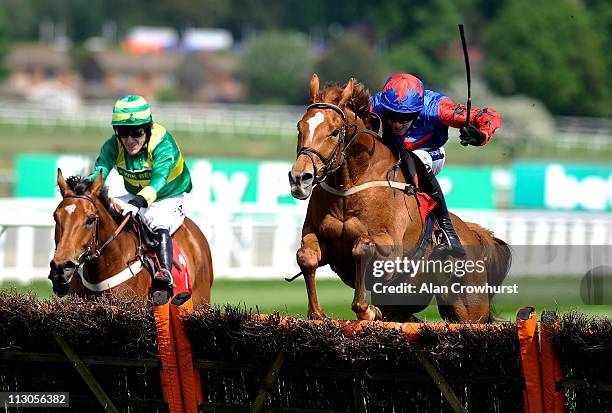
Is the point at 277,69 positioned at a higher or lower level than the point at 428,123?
higher

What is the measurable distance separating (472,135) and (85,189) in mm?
2177

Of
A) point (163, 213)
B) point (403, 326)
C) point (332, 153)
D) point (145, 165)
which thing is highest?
point (332, 153)

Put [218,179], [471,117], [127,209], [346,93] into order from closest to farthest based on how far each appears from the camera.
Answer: [346,93] < [471,117] < [127,209] < [218,179]

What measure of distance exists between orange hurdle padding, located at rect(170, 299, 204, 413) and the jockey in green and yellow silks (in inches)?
61.1

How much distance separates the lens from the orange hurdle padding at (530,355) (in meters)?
4.82

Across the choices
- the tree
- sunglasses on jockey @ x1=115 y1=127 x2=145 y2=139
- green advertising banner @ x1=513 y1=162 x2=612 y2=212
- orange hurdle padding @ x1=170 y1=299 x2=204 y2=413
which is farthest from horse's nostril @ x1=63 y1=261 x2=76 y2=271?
the tree

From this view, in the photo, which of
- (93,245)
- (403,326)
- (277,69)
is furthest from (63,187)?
(277,69)

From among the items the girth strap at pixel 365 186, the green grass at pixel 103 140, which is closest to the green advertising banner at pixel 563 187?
the girth strap at pixel 365 186

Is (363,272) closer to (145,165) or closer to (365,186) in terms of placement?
(365,186)

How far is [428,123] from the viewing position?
6820mm

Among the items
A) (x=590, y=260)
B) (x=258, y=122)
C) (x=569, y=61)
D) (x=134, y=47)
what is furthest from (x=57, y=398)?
(x=134, y=47)

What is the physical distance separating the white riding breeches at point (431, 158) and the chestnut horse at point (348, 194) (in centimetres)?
28

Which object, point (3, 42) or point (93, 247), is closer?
point (93, 247)

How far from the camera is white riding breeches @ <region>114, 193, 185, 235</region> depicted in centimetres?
726
